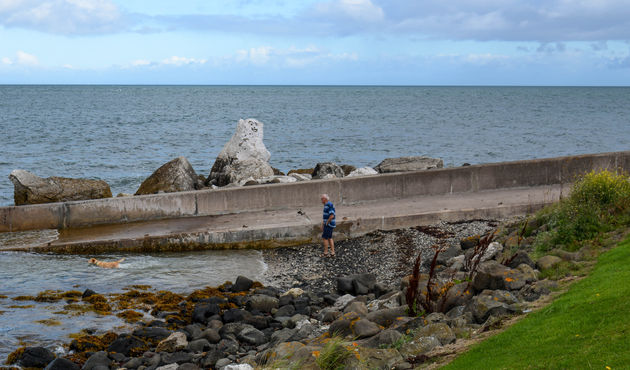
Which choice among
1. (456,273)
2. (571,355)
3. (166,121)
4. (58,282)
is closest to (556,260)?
(456,273)

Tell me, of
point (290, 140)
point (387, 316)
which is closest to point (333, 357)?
point (387, 316)

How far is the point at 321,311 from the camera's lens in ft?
35.8

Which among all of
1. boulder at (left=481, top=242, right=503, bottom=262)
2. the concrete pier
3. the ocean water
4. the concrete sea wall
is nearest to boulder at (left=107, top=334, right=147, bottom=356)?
the concrete pier

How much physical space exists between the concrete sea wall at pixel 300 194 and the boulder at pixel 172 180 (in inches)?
133

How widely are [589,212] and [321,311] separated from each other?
503cm

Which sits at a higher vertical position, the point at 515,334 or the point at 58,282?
the point at 515,334

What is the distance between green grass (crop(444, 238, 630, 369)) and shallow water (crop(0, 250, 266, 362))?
6903 millimetres

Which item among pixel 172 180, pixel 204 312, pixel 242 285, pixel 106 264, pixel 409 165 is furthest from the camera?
pixel 409 165

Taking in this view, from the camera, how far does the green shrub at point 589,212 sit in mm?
10805

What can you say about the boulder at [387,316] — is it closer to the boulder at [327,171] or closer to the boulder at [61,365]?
the boulder at [61,365]

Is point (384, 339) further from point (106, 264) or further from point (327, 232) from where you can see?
point (106, 264)

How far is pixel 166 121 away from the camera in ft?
237

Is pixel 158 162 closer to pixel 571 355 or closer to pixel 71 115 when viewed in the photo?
pixel 571 355

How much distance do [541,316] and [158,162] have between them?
110 feet
